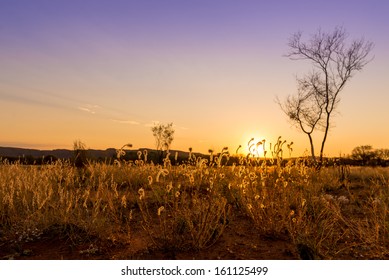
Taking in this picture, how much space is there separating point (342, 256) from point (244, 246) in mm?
997

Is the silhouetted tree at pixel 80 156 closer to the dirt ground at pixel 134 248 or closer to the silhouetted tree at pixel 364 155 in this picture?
the dirt ground at pixel 134 248

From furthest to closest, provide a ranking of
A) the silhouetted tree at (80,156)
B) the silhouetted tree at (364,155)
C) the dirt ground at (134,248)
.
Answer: the silhouetted tree at (364,155) < the silhouetted tree at (80,156) < the dirt ground at (134,248)

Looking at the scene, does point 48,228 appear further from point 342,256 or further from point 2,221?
point 342,256

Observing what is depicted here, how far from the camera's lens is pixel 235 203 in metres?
6.26

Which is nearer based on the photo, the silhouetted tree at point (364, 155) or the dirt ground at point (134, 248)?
the dirt ground at point (134, 248)

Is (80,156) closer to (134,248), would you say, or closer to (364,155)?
(134,248)

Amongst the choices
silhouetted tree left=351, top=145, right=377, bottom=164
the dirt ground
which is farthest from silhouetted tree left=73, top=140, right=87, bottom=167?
silhouetted tree left=351, top=145, right=377, bottom=164

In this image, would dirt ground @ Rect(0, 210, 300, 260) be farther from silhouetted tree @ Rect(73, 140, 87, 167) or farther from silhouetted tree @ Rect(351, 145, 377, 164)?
silhouetted tree @ Rect(351, 145, 377, 164)

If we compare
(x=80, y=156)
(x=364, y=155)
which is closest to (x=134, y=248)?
(x=80, y=156)

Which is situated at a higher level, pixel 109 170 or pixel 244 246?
pixel 109 170

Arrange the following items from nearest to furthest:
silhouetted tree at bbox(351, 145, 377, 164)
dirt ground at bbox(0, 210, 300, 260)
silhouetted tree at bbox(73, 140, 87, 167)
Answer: dirt ground at bbox(0, 210, 300, 260) → silhouetted tree at bbox(73, 140, 87, 167) → silhouetted tree at bbox(351, 145, 377, 164)

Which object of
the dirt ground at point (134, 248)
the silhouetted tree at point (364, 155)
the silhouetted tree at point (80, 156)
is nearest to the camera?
the dirt ground at point (134, 248)

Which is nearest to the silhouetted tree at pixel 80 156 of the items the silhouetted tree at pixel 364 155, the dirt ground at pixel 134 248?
the dirt ground at pixel 134 248
